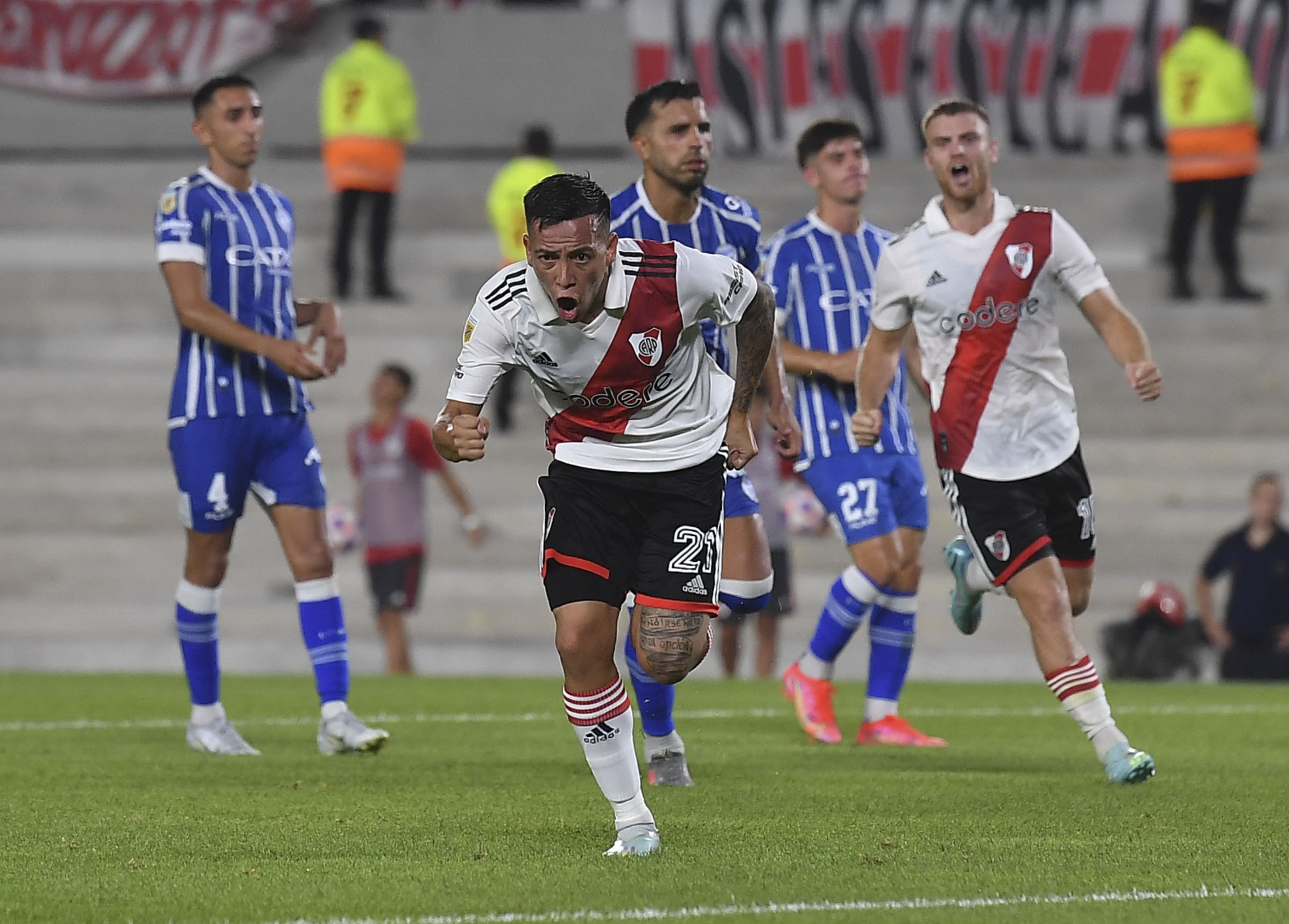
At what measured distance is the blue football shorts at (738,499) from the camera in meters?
7.27

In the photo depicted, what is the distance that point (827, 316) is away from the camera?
8.86 meters

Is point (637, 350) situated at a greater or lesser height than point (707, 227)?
lesser

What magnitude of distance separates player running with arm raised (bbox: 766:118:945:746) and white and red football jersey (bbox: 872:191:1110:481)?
1337 millimetres

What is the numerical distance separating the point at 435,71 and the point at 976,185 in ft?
48.5

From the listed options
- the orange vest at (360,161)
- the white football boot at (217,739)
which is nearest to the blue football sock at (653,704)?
the white football boot at (217,739)

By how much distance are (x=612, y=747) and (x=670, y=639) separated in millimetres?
357

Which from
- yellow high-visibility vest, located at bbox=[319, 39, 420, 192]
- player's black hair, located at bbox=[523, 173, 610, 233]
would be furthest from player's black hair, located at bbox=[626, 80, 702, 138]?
yellow high-visibility vest, located at bbox=[319, 39, 420, 192]

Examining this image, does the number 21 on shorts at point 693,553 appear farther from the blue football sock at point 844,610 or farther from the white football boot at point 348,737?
the blue football sock at point 844,610

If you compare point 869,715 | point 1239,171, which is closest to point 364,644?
point 869,715

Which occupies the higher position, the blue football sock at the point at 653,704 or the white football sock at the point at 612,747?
the white football sock at the point at 612,747

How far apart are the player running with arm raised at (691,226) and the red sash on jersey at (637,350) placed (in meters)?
1.42

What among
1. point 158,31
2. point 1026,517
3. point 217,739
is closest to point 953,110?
point 1026,517

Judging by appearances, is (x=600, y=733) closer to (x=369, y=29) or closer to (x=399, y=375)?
(x=399, y=375)

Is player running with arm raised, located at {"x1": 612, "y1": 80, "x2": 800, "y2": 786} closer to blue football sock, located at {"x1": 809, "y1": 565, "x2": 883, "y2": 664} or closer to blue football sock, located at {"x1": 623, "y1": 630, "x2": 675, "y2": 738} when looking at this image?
blue football sock, located at {"x1": 623, "y1": 630, "x2": 675, "y2": 738}
